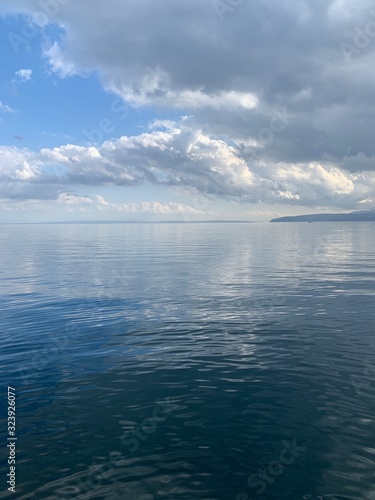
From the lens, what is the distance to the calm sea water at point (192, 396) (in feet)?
46.2

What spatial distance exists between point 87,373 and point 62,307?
19624 mm

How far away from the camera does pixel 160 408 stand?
1912 cm

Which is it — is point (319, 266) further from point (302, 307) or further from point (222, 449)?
point (222, 449)

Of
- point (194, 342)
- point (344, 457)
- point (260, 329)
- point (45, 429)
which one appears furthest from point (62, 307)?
point (344, 457)

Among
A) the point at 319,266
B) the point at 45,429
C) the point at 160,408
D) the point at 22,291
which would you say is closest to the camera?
the point at 45,429

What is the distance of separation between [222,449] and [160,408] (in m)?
4.41

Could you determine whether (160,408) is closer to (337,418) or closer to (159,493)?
(159,493)

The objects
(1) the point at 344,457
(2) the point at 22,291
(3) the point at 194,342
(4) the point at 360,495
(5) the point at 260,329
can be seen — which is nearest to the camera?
(4) the point at 360,495

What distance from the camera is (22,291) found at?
5131cm

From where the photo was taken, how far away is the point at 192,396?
2038 centimetres

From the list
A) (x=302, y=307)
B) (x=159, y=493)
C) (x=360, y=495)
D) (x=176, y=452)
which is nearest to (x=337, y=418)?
(x=360, y=495)

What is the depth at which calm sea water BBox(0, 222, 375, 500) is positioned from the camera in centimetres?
1409

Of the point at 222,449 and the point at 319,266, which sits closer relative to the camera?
the point at 222,449

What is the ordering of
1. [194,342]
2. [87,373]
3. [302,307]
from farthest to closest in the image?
[302,307], [194,342], [87,373]
